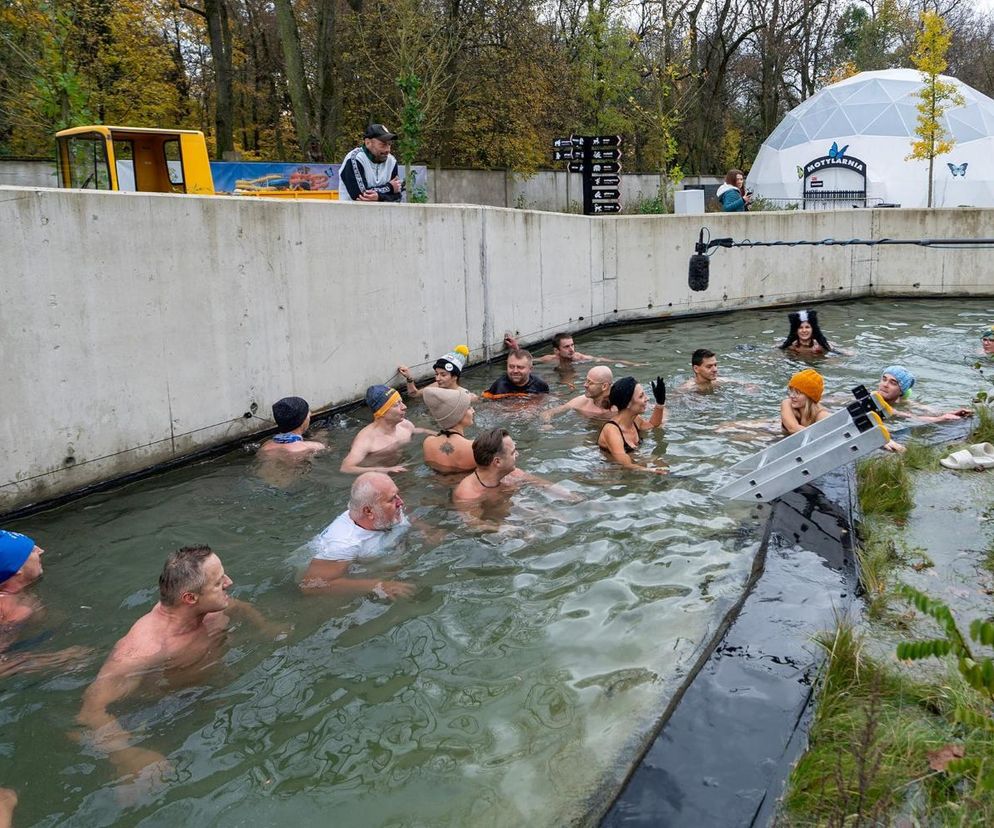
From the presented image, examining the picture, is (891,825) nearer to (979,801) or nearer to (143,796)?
(979,801)

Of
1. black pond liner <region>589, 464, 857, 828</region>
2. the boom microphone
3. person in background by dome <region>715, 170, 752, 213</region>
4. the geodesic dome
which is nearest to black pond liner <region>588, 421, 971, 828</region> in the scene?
black pond liner <region>589, 464, 857, 828</region>

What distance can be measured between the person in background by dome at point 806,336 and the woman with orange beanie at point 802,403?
4571mm

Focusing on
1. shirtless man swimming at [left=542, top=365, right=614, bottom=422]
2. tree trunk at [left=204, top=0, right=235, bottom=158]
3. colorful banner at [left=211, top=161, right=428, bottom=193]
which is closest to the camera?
shirtless man swimming at [left=542, top=365, right=614, bottom=422]

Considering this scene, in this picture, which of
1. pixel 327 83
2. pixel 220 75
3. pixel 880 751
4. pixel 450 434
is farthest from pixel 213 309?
pixel 220 75

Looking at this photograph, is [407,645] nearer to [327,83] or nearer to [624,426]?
[624,426]

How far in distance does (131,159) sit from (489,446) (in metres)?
8.23

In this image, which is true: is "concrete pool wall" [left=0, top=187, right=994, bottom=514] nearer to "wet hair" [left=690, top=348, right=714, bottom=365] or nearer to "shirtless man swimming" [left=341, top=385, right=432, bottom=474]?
"shirtless man swimming" [left=341, top=385, right=432, bottom=474]

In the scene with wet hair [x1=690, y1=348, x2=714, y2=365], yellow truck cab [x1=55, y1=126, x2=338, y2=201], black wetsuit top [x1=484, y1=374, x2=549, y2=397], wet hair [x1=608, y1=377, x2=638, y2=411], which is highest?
yellow truck cab [x1=55, y1=126, x2=338, y2=201]

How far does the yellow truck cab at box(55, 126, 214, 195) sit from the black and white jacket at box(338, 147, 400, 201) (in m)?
2.23

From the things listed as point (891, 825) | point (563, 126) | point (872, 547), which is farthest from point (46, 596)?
point (563, 126)

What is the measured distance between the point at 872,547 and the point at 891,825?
3.23m

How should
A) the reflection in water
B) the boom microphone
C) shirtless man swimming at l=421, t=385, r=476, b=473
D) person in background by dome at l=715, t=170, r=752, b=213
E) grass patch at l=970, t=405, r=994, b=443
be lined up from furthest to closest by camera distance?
person in background by dome at l=715, t=170, r=752, b=213 < the boom microphone < grass patch at l=970, t=405, r=994, b=443 < shirtless man swimming at l=421, t=385, r=476, b=473 < the reflection in water

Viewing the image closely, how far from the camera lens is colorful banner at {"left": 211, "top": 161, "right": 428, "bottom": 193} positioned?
68.1 ft

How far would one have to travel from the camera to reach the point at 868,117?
37.8m
